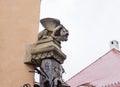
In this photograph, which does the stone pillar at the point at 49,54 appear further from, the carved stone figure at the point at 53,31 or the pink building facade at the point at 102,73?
the pink building facade at the point at 102,73

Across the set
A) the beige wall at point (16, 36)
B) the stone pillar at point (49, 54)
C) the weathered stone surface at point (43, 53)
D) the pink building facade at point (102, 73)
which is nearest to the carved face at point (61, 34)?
the stone pillar at point (49, 54)

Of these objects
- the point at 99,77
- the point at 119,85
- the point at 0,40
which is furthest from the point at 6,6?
the point at 99,77

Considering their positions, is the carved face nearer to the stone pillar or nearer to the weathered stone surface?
the stone pillar

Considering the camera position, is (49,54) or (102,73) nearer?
(49,54)

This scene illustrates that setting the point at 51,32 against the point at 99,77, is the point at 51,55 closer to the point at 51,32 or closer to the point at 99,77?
the point at 51,32

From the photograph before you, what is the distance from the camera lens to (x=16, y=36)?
4.34 m

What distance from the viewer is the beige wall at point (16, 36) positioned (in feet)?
13.4

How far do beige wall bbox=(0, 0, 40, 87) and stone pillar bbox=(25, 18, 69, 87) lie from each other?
10 centimetres

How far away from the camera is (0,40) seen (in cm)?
421

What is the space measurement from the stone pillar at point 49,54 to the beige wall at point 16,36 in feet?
0.34

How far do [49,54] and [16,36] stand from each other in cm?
48

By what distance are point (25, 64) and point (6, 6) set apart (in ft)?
2.52

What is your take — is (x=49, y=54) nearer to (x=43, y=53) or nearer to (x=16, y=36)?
(x=43, y=53)

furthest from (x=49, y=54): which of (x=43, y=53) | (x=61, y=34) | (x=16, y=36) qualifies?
(x=16, y=36)
